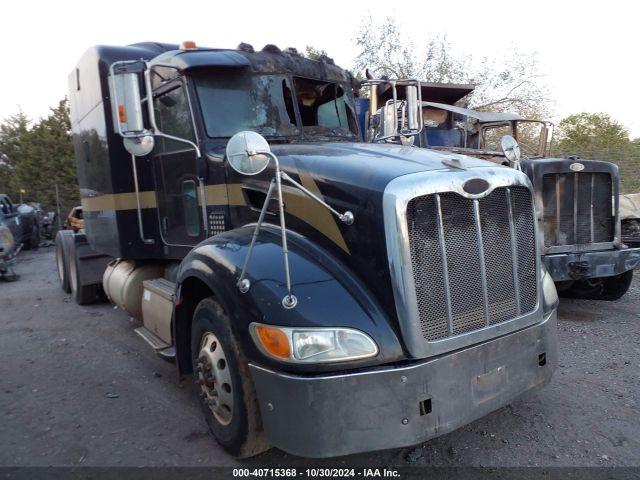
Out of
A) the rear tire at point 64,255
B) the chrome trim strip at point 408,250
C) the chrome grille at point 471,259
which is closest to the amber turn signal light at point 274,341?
the chrome trim strip at point 408,250

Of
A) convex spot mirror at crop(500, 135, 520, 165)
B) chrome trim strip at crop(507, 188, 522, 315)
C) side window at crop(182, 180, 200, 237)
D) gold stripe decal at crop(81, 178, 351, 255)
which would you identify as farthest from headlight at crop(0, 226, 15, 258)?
chrome trim strip at crop(507, 188, 522, 315)

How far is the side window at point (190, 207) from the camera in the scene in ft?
14.4

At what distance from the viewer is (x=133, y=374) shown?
4.71 metres

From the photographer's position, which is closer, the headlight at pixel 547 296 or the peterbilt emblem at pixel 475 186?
the peterbilt emblem at pixel 475 186

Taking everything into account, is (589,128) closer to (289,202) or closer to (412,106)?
(412,106)

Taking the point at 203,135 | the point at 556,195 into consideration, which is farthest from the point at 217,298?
the point at 556,195

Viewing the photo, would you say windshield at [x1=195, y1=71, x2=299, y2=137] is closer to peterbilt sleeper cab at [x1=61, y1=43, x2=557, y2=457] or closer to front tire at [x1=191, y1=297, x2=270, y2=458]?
peterbilt sleeper cab at [x1=61, y1=43, x2=557, y2=457]

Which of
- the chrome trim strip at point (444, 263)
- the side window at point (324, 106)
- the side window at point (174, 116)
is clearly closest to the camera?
the chrome trim strip at point (444, 263)

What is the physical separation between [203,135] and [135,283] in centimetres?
224

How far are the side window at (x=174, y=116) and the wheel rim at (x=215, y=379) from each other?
5.98 ft

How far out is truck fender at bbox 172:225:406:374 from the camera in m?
2.49

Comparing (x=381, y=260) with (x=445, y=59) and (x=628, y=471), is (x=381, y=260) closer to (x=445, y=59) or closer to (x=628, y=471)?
(x=628, y=471)

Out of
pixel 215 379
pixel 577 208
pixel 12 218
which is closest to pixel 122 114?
pixel 215 379

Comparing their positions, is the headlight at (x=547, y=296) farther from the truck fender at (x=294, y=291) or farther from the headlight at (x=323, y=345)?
the headlight at (x=323, y=345)
